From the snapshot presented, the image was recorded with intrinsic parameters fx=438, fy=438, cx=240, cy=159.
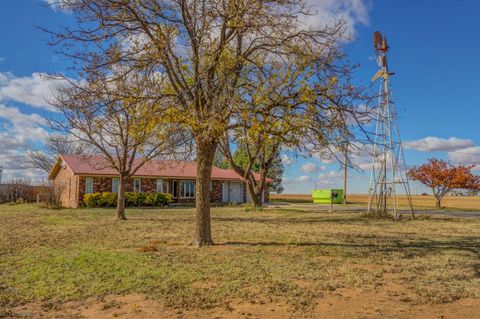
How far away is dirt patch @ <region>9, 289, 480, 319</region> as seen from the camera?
18.2 ft

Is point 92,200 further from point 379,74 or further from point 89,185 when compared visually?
point 379,74

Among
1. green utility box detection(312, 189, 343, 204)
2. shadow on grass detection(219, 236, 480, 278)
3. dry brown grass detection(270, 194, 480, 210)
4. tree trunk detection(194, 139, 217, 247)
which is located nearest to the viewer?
shadow on grass detection(219, 236, 480, 278)

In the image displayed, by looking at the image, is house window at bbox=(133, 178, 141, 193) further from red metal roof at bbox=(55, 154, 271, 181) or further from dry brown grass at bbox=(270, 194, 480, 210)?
dry brown grass at bbox=(270, 194, 480, 210)

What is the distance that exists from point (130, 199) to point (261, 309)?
28324 mm

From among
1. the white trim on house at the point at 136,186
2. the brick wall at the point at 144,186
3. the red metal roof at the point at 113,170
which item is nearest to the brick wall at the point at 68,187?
the brick wall at the point at 144,186

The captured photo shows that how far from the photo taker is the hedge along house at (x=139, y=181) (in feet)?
106

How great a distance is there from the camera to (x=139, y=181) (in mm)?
35406

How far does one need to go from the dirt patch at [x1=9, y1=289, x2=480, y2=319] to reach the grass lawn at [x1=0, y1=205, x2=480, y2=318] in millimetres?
26

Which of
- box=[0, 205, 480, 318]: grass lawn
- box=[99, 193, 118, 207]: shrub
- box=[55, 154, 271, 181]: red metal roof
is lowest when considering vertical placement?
box=[0, 205, 480, 318]: grass lawn

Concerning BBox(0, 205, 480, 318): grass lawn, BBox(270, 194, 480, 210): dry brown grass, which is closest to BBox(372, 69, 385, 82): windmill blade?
BBox(0, 205, 480, 318): grass lawn

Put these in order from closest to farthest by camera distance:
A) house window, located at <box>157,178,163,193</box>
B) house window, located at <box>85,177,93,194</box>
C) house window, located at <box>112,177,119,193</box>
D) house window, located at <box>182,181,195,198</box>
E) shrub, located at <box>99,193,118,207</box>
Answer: shrub, located at <box>99,193,118,207</box> → house window, located at <box>85,177,93,194</box> → house window, located at <box>112,177,119,193</box> → house window, located at <box>157,178,163,193</box> → house window, located at <box>182,181,195,198</box>

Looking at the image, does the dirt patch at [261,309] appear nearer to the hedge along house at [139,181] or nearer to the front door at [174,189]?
the hedge along house at [139,181]

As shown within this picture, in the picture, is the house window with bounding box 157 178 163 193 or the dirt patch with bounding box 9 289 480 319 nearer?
the dirt patch with bounding box 9 289 480 319

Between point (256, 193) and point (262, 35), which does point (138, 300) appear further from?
point (256, 193)
